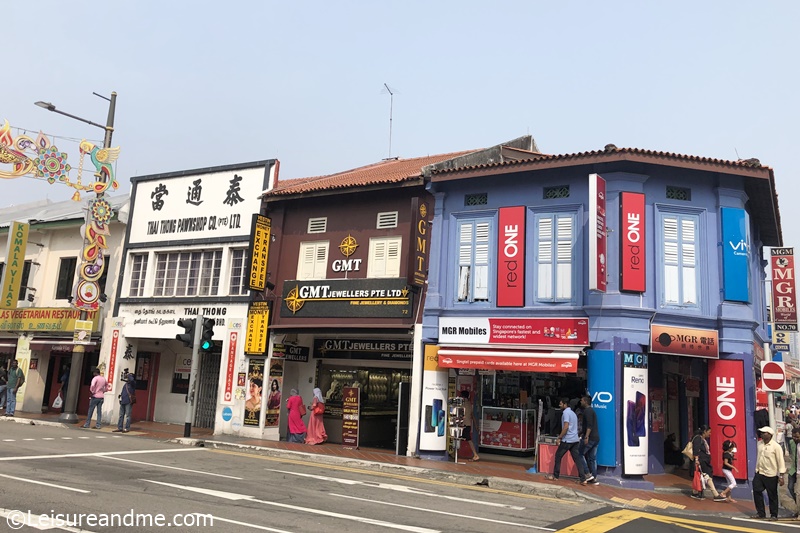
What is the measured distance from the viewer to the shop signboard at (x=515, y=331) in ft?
50.8

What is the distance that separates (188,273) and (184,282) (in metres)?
0.33

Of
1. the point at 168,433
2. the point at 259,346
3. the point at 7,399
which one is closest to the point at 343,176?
the point at 259,346

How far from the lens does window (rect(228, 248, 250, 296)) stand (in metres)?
21.2

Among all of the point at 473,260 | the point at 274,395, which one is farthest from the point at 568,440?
the point at 274,395

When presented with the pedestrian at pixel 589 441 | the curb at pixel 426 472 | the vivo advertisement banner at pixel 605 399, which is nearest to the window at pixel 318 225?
the curb at pixel 426 472

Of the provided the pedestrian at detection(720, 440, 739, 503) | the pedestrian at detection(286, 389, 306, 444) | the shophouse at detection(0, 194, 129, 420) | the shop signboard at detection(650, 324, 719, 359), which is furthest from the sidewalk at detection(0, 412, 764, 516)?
the shophouse at detection(0, 194, 129, 420)

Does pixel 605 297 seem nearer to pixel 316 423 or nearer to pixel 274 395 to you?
pixel 316 423

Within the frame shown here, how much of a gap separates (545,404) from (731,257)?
5769 mm

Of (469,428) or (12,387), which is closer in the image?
(469,428)

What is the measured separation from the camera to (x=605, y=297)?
15.1m

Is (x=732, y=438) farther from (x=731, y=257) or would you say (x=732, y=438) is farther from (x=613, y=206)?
(x=613, y=206)

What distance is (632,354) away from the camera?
1480cm

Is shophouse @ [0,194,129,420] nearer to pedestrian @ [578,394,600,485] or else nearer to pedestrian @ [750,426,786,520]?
pedestrian @ [578,394,600,485]

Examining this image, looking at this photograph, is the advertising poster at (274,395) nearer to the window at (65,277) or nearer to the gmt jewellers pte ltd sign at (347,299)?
the gmt jewellers pte ltd sign at (347,299)
